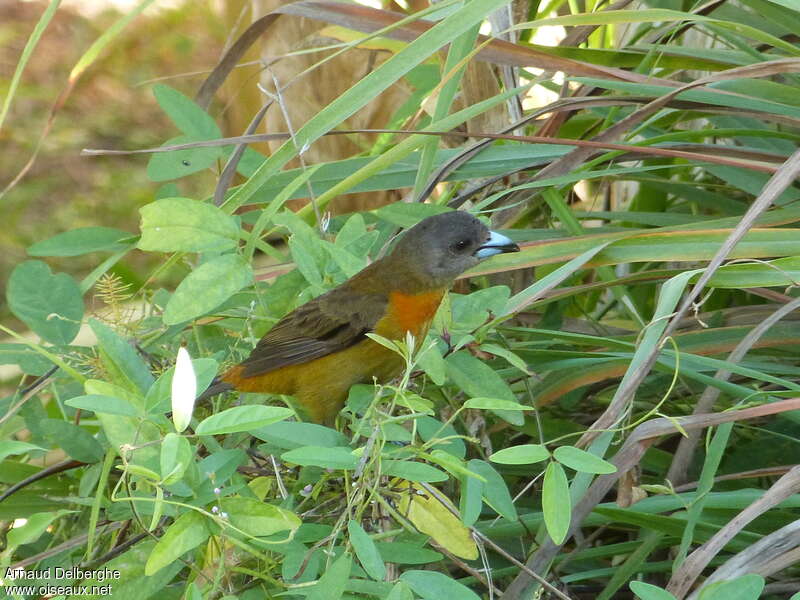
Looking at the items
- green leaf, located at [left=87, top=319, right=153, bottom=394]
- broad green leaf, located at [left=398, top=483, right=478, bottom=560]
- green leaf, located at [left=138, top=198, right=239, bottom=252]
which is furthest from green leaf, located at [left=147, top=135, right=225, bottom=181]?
broad green leaf, located at [left=398, top=483, right=478, bottom=560]

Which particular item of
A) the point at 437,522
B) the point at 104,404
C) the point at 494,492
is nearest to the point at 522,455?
the point at 494,492

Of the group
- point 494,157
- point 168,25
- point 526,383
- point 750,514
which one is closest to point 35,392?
point 526,383

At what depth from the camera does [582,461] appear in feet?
5.59

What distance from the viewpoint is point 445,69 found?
8.79ft

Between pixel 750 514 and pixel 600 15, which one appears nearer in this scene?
pixel 750 514

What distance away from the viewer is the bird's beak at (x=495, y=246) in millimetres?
2656

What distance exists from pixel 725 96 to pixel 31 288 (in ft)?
5.92

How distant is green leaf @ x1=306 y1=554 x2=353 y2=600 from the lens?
1.58m

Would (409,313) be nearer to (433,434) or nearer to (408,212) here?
(408,212)

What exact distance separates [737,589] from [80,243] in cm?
200

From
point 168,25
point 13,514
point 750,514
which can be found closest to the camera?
point 750,514

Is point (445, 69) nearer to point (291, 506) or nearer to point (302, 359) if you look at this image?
point (302, 359)

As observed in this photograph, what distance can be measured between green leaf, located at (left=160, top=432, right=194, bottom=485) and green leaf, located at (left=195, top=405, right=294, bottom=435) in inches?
1.4

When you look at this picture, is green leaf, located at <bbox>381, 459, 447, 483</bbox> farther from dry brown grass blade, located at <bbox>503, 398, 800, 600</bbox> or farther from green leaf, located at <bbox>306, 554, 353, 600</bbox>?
dry brown grass blade, located at <bbox>503, 398, 800, 600</bbox>
